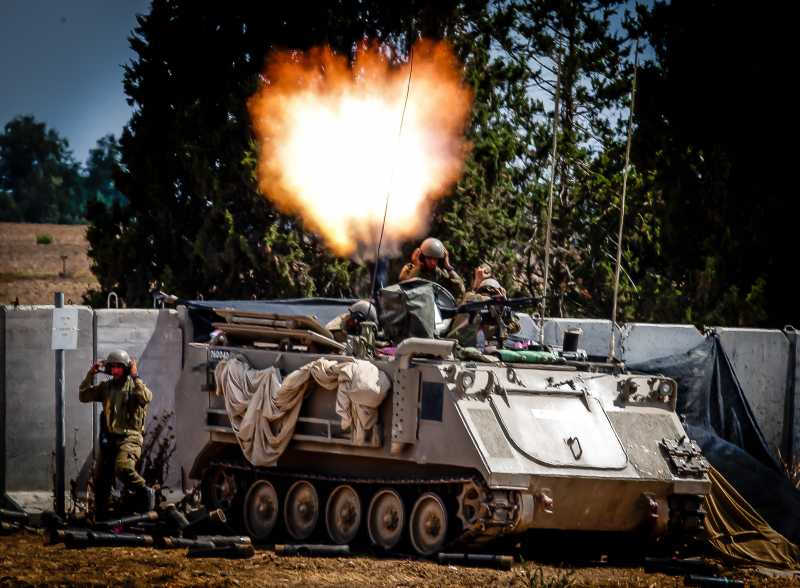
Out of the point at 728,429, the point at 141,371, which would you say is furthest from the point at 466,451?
the point at 141,371

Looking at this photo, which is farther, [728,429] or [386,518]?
[728,429]

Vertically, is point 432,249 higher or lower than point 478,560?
higher

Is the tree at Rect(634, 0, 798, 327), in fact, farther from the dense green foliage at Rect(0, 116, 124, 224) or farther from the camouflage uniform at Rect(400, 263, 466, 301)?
the dense green foliage at Rect(0, 116, 124, 224)

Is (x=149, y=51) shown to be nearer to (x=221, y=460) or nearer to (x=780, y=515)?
(x=221, y=460)

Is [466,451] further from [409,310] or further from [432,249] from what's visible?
[432,249]

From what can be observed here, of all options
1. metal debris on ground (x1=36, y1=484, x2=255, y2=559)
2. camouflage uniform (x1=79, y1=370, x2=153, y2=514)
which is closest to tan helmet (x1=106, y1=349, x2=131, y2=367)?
camouflage uniform (x1=79, y1=370, x2=153, y2=514)

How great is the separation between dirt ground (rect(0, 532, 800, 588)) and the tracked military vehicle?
18.4 inches

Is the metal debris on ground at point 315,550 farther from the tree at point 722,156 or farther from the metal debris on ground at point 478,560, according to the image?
the tree at point 722,156

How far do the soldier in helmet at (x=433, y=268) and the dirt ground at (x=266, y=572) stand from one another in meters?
3.12

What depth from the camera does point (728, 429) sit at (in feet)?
53.7

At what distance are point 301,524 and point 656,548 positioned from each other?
325 cm

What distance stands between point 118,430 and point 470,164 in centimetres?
1118

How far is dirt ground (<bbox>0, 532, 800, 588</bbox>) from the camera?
38.4ft

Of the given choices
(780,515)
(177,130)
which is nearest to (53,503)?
(780,515)
